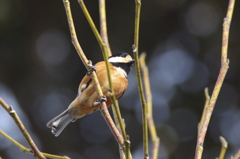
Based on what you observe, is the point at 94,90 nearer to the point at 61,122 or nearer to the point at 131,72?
the point at 61,122

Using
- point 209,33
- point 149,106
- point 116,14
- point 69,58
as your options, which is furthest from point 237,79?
point 149,106

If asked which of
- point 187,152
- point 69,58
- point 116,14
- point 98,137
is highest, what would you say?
point 116,14

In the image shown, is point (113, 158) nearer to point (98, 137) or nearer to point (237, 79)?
point (98, 137)

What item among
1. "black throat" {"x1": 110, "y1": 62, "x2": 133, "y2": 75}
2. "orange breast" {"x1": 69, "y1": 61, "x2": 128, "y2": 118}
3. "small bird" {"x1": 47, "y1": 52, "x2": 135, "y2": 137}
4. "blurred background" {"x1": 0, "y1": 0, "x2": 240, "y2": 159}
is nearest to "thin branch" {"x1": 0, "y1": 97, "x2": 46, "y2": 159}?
"small bird" {"x1": 47, "y1": 52, "x2": 135, "y2": 137}

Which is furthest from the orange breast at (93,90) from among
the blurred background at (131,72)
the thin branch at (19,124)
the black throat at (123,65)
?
the blurred background at (131,72)

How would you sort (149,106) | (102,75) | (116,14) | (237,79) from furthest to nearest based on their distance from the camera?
(237,79) → (116,14) → (102,75) → (149,106)

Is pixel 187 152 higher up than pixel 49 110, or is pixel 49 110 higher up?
pixel 49 110
